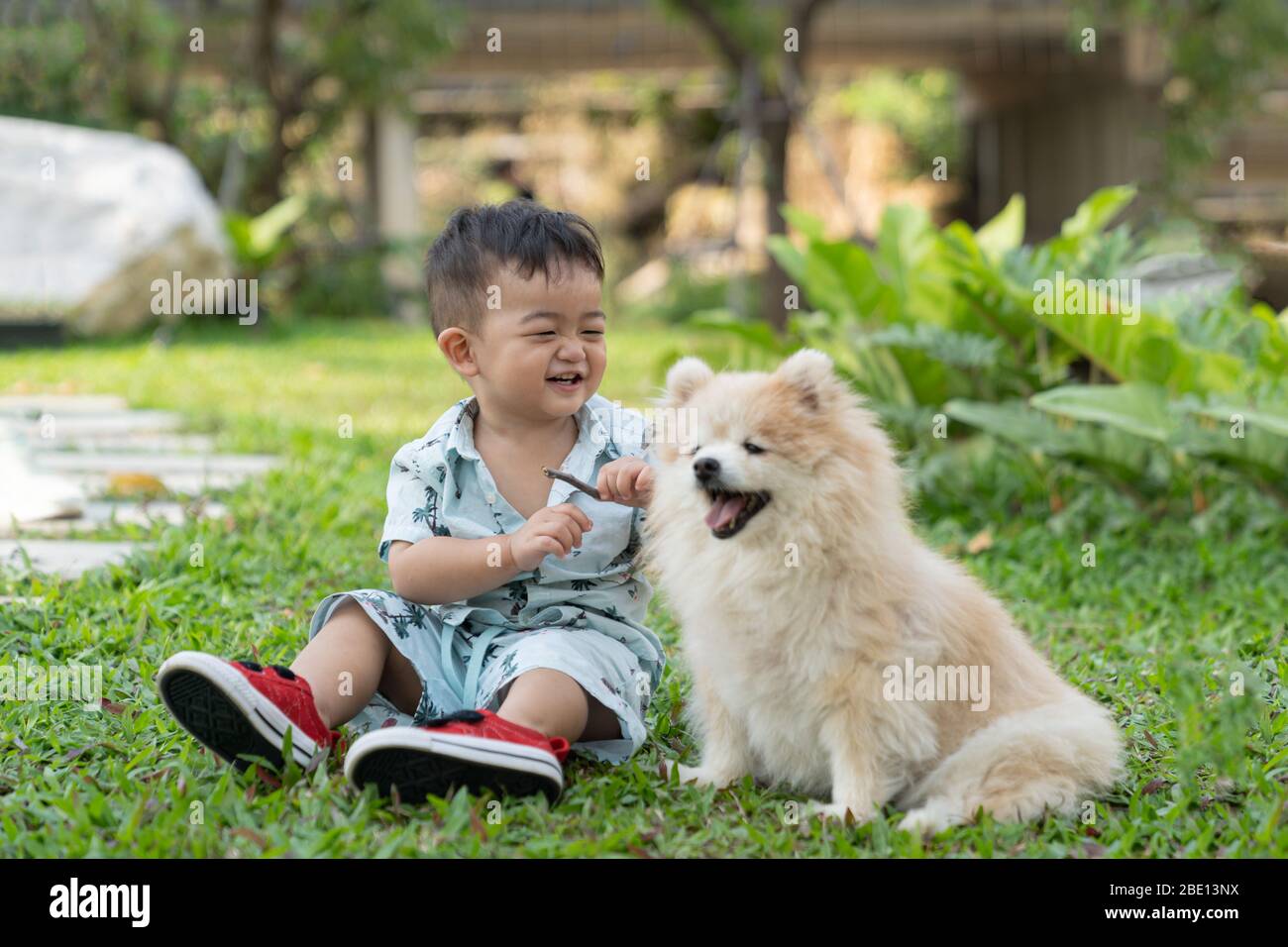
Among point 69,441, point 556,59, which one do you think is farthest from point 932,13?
point 69,441

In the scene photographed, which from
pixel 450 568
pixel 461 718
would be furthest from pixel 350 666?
pixel 461 718

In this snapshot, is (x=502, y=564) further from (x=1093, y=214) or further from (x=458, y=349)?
(x=1093, y=214)

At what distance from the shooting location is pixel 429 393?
8016 millimetres

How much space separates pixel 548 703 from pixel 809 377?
0.82 metres

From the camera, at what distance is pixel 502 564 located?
2744 millimetres

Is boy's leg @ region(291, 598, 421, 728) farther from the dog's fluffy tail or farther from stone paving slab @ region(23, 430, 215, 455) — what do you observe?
stone paving slab @ region(23, 430, 215, 455)

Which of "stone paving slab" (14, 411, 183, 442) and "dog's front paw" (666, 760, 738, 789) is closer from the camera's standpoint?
"dog's front paw" (666, 760, 738, 789)

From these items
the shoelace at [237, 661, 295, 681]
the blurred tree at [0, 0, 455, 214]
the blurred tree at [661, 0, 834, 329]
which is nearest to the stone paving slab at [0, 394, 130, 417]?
the shoelace at [237, 661, 295, 681]

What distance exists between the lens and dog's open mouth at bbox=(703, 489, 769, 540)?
249 centimetres

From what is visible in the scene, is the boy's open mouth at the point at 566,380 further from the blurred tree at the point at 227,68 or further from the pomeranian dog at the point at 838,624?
the blurred tree at the point at 227,68

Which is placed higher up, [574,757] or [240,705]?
[240,705]

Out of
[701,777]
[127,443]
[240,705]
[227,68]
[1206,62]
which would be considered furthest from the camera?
[227,68]

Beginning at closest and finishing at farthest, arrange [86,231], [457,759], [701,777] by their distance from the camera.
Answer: [457,759] < [701,777] < [86,231]
